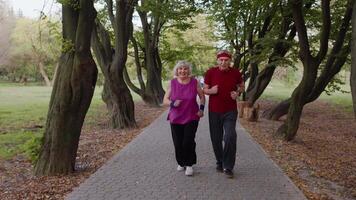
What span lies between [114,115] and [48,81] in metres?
61.3

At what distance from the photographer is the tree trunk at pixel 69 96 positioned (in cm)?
776

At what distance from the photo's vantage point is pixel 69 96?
25.5ft

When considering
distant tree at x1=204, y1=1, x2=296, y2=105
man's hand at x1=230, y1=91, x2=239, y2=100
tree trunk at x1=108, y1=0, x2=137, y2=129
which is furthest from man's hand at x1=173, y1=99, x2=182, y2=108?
distant tree at x1=204, y1=1, x2=296, y2=105

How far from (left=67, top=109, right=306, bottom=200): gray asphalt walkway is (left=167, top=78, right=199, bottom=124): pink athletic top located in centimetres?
99

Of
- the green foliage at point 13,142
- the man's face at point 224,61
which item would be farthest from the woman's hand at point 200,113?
the green foliage at point 13,142

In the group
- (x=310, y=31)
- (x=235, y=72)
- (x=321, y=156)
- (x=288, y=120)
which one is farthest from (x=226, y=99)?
(x=310, y=31)

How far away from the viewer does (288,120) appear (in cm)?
1310

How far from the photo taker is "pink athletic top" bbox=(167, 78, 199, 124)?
743 centimetres

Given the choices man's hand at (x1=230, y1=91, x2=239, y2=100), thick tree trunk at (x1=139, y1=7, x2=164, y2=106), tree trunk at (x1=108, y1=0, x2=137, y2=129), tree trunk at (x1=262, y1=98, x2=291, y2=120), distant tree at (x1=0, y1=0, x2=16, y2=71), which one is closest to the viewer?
man's hand at (x1=230, y1=91, x2=239, y2=100)

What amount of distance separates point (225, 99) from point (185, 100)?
65 centimetres

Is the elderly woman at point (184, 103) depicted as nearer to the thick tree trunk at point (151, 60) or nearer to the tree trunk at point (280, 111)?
the tree trunk at point (280, 111)

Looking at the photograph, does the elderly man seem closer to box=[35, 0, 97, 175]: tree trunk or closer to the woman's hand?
the woman's hand

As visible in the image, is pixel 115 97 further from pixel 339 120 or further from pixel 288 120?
pixel 339 120

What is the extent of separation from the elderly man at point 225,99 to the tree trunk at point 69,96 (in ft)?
7.07
